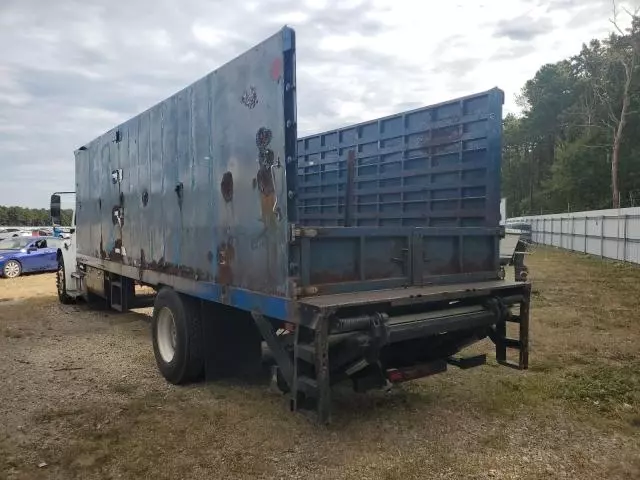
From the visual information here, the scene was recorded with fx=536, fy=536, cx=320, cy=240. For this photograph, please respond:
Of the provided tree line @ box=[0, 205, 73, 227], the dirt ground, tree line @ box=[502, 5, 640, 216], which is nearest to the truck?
the dirt ground

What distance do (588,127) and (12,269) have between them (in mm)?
44406

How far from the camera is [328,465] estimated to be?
3768 millimetres

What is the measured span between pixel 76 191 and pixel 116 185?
113 inches

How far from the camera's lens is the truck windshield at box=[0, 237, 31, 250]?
61.4 feet

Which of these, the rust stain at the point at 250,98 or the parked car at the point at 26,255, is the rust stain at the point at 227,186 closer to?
the rust stain at the point at 250,98

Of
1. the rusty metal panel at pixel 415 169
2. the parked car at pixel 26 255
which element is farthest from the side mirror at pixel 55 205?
the parked car at pixel 26 255

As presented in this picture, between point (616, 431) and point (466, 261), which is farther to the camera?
point (466, 261)

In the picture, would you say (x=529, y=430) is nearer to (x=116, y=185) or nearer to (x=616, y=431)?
(x=616, y=431)

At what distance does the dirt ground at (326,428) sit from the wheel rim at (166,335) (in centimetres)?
30

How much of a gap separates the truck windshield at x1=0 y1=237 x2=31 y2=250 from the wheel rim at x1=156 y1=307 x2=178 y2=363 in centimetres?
1529

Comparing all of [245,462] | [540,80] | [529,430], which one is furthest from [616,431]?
[540,80]

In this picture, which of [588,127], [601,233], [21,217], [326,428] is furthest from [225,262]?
[21,217]

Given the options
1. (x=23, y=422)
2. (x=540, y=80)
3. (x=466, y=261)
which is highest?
(x=540, y=80)

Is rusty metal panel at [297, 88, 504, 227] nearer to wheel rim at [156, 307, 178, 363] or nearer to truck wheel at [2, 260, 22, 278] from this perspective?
wheel rim at [156, 307, 178, 363]
